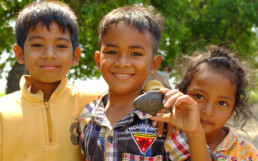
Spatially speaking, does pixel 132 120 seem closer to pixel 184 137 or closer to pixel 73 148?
pixel 184 137

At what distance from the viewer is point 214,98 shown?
244 cm

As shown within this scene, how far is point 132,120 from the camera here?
7.09ft

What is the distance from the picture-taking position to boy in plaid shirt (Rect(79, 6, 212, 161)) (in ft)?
6.87

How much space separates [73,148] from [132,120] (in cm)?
55

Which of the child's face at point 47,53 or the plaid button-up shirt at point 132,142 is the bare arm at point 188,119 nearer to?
the plaid button-up shirt at point 132,142

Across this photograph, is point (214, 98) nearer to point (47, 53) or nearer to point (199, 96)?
point (199, 96)

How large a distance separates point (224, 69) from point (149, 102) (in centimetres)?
92

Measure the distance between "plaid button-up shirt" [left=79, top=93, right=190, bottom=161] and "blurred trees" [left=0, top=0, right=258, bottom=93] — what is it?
50.7 inches

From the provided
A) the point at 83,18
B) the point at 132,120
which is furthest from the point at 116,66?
the point at 83,18

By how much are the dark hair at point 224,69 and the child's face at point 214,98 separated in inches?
3.2

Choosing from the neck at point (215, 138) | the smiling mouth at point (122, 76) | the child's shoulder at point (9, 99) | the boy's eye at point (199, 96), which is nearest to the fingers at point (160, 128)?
the smiling mouth at point (122, 76)

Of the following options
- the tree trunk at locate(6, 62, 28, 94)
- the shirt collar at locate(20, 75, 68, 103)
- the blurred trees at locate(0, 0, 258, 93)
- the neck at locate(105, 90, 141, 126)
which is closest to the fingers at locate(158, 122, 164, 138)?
the neck at locate(105, 90, 141, 126)

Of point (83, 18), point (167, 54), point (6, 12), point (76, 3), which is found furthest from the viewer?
point (167, 54)

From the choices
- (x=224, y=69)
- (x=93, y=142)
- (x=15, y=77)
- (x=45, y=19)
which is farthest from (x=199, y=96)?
(x=15, y=77)
